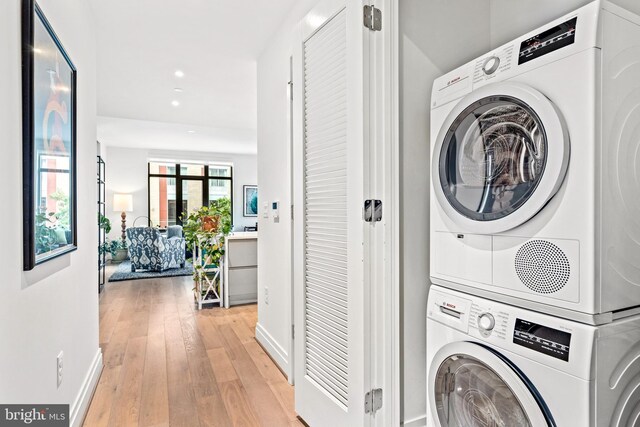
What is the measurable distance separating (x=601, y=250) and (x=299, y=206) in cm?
133

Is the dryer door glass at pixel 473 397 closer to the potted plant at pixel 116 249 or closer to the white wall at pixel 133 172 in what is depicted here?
the white wall at pixel 133 172

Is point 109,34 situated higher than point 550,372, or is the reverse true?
point 109,34

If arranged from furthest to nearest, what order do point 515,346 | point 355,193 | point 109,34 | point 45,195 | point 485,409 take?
1. point 109,34
2. point 355,193
3. point 45,195
4. point 485,409
5. point 515,346

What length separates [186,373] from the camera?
2432 millimetres

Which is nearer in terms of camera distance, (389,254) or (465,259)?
(465,259)

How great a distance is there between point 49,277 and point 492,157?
1.81m

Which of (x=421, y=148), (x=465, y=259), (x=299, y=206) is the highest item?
(x=421, y=148)

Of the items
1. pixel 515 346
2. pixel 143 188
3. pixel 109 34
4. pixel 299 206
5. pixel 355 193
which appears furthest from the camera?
pixel 143 188

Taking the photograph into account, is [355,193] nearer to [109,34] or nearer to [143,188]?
[109,34]

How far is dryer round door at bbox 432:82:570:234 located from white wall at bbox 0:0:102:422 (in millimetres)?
1505

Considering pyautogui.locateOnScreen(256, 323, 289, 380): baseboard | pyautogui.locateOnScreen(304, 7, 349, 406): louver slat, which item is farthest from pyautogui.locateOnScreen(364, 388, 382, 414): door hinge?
pyautogui.locateOnScreen(256, 323, 289, 380): baseboard

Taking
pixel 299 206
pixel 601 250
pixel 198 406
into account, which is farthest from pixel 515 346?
pixel 198 406

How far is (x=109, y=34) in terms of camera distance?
2760 mm

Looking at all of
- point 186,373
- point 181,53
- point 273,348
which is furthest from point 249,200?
point 186,373
